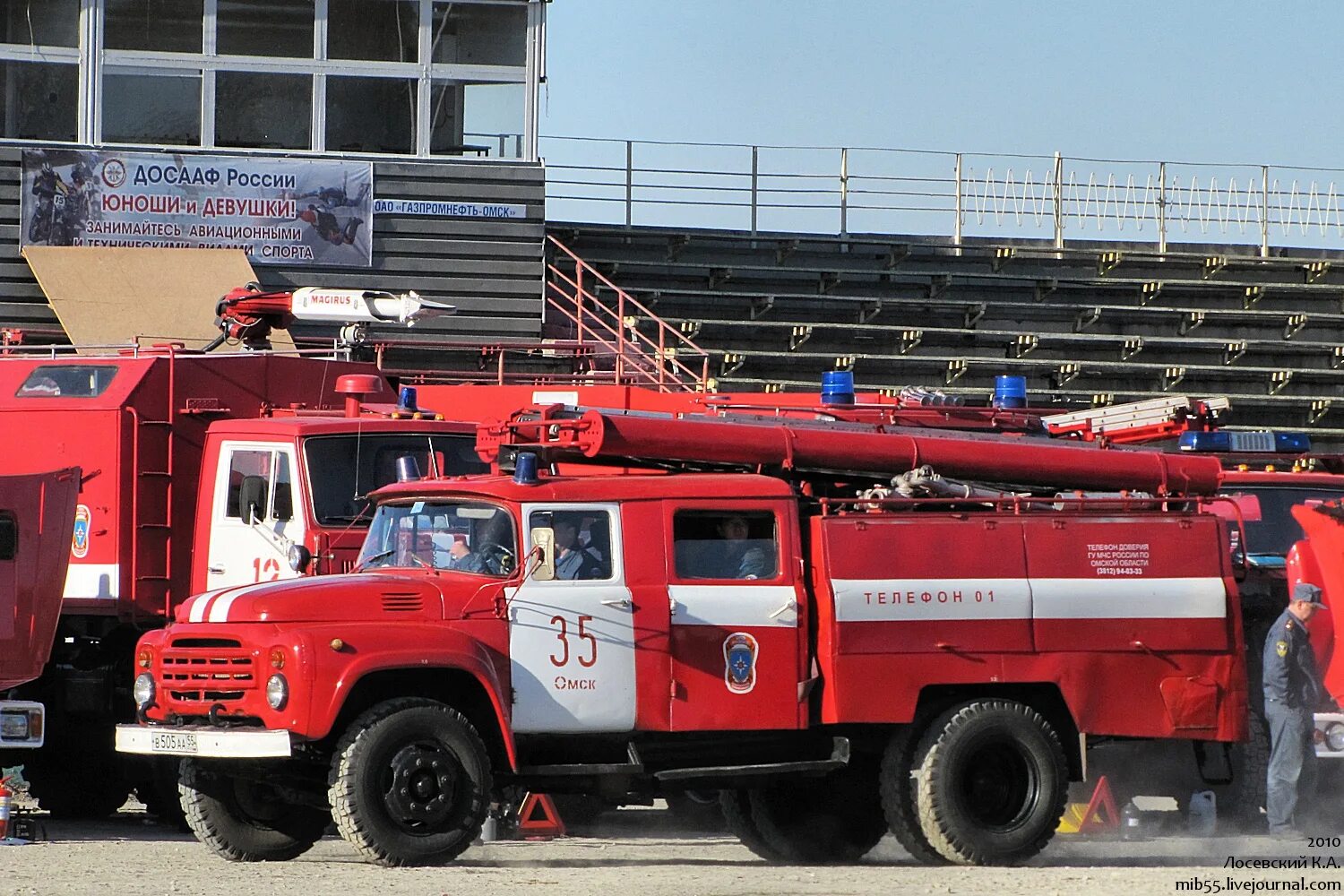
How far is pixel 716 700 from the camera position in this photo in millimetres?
10953

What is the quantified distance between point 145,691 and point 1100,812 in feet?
20.6

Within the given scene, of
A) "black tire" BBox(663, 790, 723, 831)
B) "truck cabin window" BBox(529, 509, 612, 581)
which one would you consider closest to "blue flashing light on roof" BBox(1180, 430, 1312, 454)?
"black tire" BBox(663, 790, 723, 831)

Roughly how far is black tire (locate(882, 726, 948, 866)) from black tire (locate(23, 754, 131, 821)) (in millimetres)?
6110

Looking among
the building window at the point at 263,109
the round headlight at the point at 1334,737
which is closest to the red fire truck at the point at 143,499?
the round headlight at the point at 1334,737

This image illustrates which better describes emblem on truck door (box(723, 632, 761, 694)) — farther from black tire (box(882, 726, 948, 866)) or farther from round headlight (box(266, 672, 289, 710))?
round headlight (box(266, 672, 289, 710))

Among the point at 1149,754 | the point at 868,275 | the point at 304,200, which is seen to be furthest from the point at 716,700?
the point at 868,275

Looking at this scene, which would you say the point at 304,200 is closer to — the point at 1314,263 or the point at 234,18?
the point at 234,18

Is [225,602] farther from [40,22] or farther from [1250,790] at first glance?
[40,22]

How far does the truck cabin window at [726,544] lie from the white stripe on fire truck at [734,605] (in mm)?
87

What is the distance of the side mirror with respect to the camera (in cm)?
1080

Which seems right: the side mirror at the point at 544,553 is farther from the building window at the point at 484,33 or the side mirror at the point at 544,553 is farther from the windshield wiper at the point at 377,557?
the building window at the point at 484,33

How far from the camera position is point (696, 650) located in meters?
10.9

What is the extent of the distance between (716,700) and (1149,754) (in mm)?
3586

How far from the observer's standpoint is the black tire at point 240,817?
11.0 m
